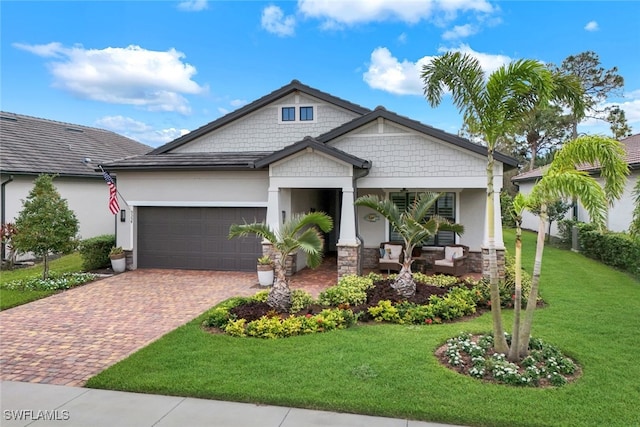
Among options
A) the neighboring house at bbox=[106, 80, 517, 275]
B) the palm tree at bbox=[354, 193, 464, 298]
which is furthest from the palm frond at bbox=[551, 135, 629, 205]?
the neighboring house at bbox=[106, 80, 517, 275]

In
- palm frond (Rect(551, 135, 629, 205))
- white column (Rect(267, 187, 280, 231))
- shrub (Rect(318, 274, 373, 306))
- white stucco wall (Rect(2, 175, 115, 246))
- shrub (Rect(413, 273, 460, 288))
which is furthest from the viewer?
white stucco wall (Rect(2, 175, 115, 246))

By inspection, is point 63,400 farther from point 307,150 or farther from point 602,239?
point 602,239

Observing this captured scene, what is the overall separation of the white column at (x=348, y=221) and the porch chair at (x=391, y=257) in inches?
55.4

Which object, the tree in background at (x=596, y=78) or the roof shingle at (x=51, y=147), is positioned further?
the tree in background at (x=596, y=78)

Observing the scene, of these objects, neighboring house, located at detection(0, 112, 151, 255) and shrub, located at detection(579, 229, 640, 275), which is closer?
shrub, located at detection(579, 229, 640, 275)

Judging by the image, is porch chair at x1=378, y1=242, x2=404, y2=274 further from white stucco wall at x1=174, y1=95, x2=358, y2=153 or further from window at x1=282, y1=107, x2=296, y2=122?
window at x1=282, y1=107, x2=296, y2=122

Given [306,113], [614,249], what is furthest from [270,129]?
[614,249]

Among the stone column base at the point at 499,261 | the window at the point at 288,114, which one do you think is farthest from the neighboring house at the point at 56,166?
the stone column base at the point at 499,261

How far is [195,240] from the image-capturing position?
47.2 ft

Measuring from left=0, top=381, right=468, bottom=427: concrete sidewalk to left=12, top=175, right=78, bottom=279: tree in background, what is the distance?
7.68 m

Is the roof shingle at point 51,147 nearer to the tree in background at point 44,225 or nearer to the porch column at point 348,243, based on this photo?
the tree in background at point 44,225

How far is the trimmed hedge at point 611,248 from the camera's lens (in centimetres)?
1279

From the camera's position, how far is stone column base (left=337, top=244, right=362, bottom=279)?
11.8 m

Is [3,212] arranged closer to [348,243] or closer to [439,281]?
[348,243]
